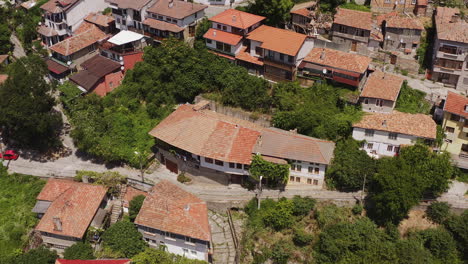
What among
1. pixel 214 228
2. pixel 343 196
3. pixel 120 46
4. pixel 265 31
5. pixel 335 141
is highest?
pixel 265 31

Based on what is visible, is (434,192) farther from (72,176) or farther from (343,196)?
(72,176)

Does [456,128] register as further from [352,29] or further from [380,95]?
[352,29]

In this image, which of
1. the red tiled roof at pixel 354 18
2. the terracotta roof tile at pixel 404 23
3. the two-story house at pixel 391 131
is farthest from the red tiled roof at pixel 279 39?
the two-story house at pixel 391 131

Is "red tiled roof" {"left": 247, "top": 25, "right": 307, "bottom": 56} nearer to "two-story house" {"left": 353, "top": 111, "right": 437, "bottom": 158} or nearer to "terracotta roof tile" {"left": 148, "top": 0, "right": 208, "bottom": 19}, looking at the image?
"terracotta roof tile" {"left": 148, "top": 0, "right": 208, "bottom": 19}

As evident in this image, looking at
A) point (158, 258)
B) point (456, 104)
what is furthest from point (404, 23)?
point (158, 258)

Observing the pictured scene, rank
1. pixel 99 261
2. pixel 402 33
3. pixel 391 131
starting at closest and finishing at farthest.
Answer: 1. pixel 99 261
2. pixel 391 131
3. pixel 402 33

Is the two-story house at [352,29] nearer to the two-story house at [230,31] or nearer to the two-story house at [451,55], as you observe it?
the two-story house at [451,55]

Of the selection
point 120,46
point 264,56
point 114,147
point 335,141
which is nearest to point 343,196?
point 335,141
